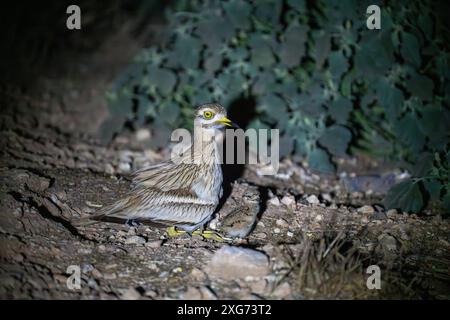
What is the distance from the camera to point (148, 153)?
6727 mm

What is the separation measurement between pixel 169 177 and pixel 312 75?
270 cm

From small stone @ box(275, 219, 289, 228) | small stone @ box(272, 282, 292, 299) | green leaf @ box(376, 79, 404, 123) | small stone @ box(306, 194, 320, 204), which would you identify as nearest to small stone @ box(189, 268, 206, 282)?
small stone @ box(272, 282, 292, 299)

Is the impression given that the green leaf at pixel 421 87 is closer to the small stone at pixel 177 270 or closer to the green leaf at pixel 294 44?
the green leaf at pixel 294 44

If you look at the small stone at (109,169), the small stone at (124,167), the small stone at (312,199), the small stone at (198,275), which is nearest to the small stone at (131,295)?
the small stone at (198,275)

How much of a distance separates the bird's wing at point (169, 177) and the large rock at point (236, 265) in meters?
0.95

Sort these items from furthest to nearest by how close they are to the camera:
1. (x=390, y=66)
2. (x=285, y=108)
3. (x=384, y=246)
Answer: (x=285, y=108)
(x=390, y=66)
(x=384, y=246)

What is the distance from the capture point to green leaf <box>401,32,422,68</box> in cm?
585

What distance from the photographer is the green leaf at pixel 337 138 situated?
628cm

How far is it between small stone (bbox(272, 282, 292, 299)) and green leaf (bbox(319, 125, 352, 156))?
2.88m

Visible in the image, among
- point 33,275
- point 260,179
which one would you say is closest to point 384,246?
point 260,179

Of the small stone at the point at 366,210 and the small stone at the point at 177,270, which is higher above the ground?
the small stone at the point at 366,210

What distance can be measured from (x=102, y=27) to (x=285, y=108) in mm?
5129

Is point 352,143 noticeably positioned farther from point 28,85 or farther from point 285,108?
point 28,85
